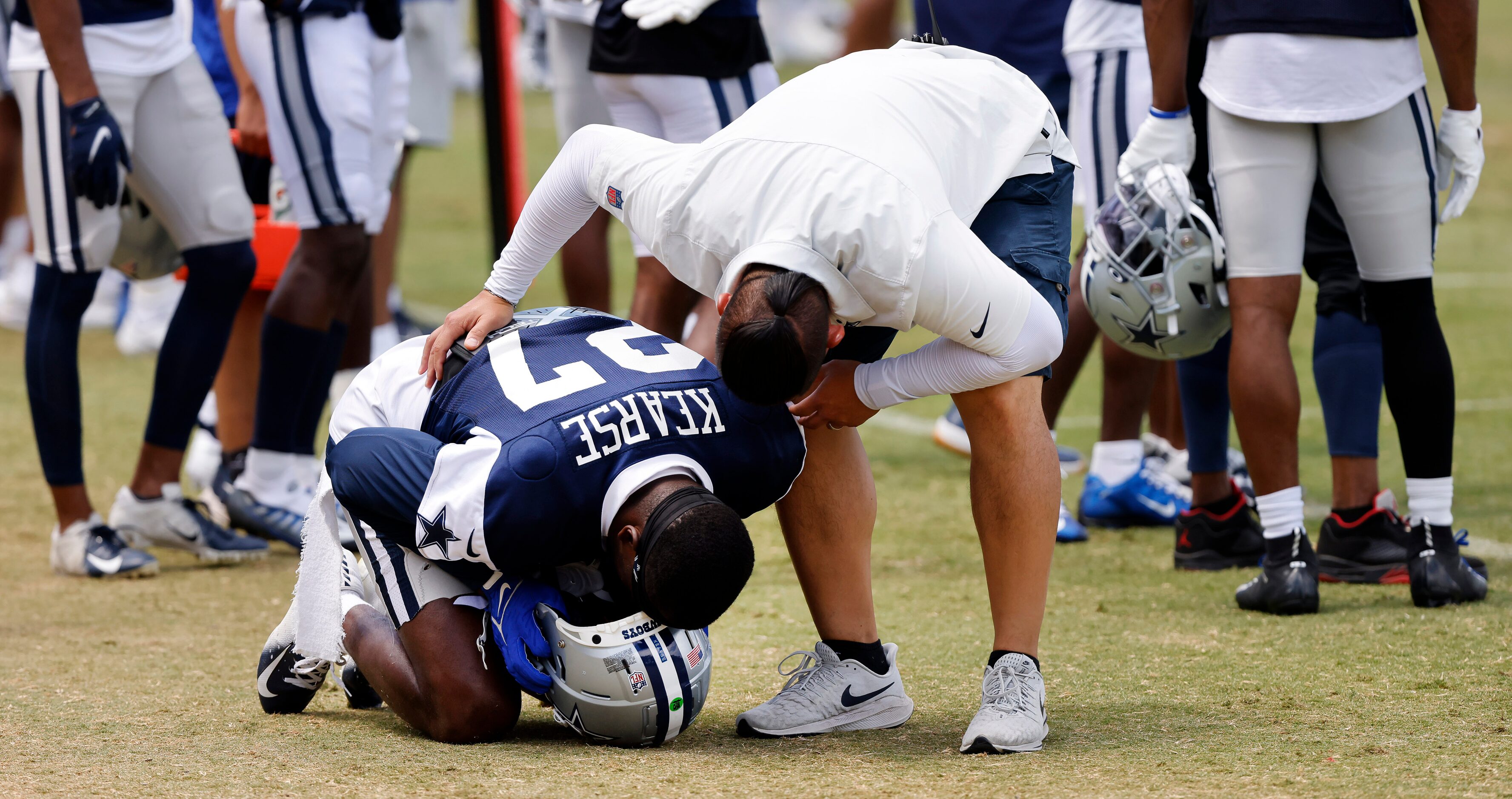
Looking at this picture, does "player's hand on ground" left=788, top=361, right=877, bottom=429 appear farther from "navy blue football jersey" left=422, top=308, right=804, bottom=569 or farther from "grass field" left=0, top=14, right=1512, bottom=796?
"grass field" left=0, top=14, right=1512, bottom=796

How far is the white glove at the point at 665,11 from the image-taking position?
4227mm

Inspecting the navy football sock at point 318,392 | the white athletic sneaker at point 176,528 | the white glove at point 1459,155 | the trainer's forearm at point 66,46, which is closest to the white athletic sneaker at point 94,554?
the white athletic sneaker at point 176,528

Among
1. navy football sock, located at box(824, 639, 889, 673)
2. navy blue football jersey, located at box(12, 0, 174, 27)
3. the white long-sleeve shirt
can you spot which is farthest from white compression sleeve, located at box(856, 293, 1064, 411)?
navy blue football jersey, located at box(12, 0, 174, 27)

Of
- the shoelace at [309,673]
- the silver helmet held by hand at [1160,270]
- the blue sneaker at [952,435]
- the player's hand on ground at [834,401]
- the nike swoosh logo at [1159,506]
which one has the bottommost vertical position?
the blue sneaker at [952,435]

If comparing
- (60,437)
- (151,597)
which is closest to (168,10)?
(60,437)

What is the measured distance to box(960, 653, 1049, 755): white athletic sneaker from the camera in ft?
8.32

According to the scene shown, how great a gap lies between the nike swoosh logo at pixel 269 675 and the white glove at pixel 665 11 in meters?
2.05

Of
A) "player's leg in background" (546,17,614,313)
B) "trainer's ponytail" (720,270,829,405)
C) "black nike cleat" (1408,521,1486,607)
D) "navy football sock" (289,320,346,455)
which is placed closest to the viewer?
"trainer's ponytail" (720,270,829,405)

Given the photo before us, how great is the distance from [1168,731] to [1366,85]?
146cm

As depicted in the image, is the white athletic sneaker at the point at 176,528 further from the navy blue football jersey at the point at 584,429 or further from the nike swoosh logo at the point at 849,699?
the nike swoosh logo at the point at 849,699

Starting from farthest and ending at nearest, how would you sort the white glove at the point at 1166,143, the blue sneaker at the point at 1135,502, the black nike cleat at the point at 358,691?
the blue sneaker at the point at 1135,502
the white glove at the point at 1166,143
the black nike cleat at the point at 358,691

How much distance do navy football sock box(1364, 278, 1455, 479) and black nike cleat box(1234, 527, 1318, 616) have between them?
300 millimetres

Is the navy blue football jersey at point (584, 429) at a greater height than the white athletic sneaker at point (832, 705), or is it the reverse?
the navy blue football jersey at point (584, 429)

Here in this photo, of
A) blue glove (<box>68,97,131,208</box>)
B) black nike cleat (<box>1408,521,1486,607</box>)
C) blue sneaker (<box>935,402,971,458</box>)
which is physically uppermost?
blue glove (<box>68,97,131,208</box>)
